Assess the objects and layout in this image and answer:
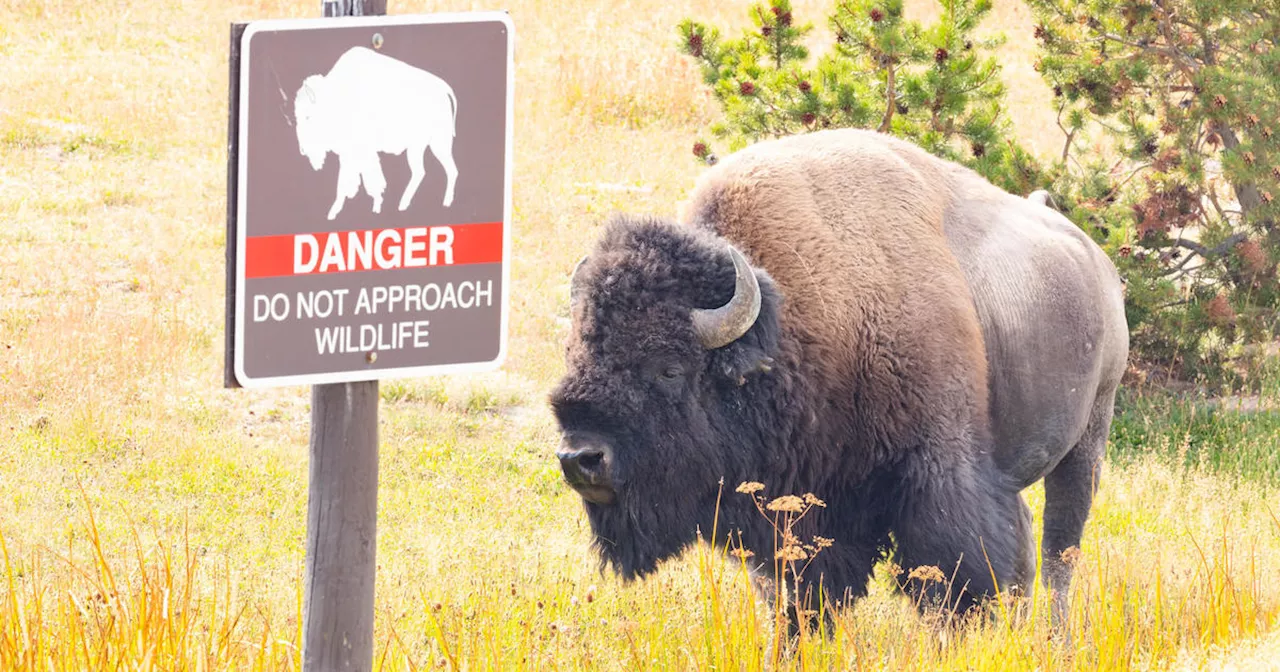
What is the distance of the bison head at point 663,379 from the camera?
515 centimetres

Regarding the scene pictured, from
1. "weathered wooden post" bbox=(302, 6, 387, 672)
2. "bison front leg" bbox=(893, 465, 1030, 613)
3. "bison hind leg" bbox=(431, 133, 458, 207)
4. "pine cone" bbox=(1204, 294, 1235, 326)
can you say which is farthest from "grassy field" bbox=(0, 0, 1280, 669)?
"bison hind leg" bbox=(431, 133, 458, 207)

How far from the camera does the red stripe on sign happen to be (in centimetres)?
311

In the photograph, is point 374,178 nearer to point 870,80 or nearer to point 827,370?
point 827,370

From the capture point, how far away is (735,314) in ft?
17.5

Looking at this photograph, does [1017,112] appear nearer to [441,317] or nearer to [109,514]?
[109,514]

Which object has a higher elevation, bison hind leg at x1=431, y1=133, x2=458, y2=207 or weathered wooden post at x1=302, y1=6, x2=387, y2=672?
bison hind leg at x1=431, y1=133, x2=458, y2=207

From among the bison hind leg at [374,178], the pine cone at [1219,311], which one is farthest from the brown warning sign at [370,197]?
the pine cone at [1219,311]

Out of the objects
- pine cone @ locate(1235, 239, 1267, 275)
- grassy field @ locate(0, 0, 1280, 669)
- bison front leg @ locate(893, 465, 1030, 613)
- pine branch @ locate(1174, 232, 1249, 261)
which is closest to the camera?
grassy field @ locate(0, 0, 1280, 669)

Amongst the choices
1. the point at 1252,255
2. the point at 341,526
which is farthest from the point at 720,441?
the point at 1252,255

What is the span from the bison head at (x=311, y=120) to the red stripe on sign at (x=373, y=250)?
18 centimetres

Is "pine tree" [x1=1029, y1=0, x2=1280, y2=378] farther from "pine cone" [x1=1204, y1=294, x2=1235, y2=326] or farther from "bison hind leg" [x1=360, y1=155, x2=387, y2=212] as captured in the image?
"bison hind leg" [x1=360, y1=155, x2=387, y2=212]

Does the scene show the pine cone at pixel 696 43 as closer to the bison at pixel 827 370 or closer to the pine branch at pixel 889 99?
the pine branch at pixel 889 99

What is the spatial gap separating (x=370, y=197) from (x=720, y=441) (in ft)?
8.66

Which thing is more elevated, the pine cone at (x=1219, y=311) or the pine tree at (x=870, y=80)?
the pine tree at (x=870, y=80)
